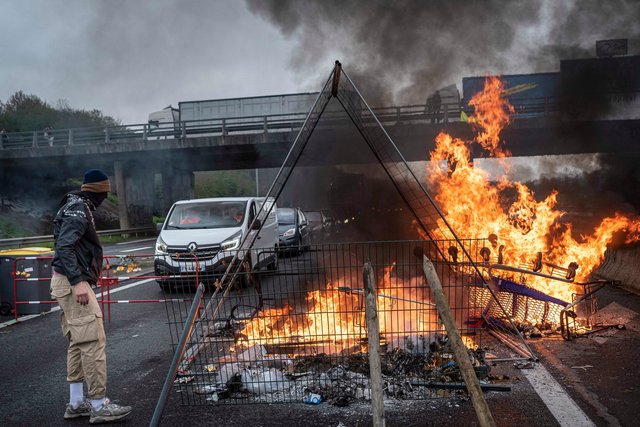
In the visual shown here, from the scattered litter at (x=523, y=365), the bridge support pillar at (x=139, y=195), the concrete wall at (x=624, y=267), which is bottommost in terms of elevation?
the scattered litter at (x=523, y=365)

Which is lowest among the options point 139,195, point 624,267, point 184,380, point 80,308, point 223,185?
point 184,380

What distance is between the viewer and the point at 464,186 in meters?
9.95

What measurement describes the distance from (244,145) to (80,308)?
→ 1987 cm

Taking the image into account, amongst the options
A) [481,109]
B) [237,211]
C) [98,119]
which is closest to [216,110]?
[481,109]

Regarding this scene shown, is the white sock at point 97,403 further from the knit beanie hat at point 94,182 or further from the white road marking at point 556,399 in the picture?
the white road marking at point 556,399

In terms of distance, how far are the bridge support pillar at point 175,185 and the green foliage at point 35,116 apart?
73.9ft

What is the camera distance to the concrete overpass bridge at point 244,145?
771 inches

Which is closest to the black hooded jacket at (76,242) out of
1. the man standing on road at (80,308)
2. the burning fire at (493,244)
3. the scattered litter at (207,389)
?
the man standing on road at (80,308)

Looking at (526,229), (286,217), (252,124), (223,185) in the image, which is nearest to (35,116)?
(223,185)

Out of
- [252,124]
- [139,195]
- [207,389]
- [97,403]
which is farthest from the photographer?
[139,195]

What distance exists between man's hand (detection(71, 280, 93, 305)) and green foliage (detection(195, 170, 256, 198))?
1704 inches

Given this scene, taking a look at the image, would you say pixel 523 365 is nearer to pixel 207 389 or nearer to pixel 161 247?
pixel 207 389

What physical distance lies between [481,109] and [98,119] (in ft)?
154

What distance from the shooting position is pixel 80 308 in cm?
381
